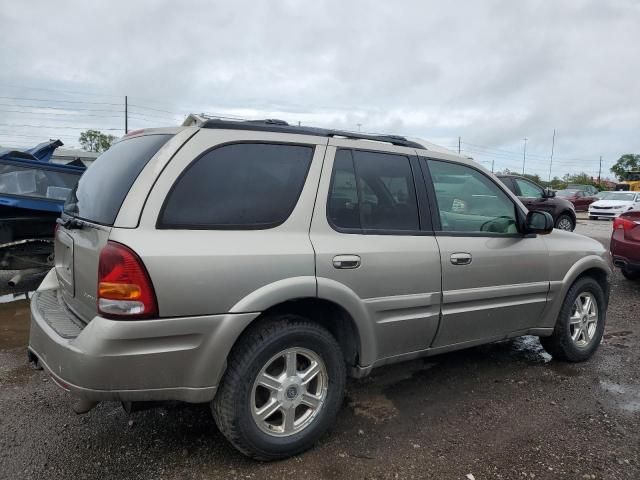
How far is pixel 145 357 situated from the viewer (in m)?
2.38

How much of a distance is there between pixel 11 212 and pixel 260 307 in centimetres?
560

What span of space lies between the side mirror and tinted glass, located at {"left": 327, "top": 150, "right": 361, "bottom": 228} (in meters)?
1.52

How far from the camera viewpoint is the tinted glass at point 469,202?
355cm

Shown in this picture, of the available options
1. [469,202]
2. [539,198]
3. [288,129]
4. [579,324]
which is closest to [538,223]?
[469,202]

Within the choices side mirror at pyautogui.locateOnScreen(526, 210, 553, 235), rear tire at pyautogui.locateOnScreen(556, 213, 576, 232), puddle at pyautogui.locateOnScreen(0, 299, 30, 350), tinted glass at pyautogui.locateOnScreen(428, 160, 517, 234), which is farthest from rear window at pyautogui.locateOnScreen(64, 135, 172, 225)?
rear tire at pyautogui.locateOnScreen(556, 213, 576, 232)

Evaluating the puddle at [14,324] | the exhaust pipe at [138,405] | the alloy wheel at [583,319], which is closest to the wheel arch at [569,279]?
the alloy wheel at [583,319]

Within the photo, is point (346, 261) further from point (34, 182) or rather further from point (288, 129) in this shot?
point (34, 182)

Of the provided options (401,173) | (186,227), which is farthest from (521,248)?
(186,227)

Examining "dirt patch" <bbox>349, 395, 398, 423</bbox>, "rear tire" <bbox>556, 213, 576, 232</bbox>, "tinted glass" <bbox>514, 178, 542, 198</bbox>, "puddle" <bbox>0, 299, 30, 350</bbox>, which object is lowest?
"puddle" <bbox>0, 299, 30, 350</bbox>

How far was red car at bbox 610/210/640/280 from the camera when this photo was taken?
7.07 metres

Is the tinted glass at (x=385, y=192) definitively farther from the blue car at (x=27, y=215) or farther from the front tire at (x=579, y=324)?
the blue car at (x=27, y=215)

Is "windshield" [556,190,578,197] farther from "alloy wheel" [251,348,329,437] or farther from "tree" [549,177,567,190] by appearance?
"tree" [549,177,567,190]

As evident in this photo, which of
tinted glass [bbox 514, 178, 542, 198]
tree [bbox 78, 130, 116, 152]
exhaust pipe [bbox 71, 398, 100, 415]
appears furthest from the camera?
tree [bbox 78, 130, 116, 152]

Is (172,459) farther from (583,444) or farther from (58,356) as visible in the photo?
(583,444)
